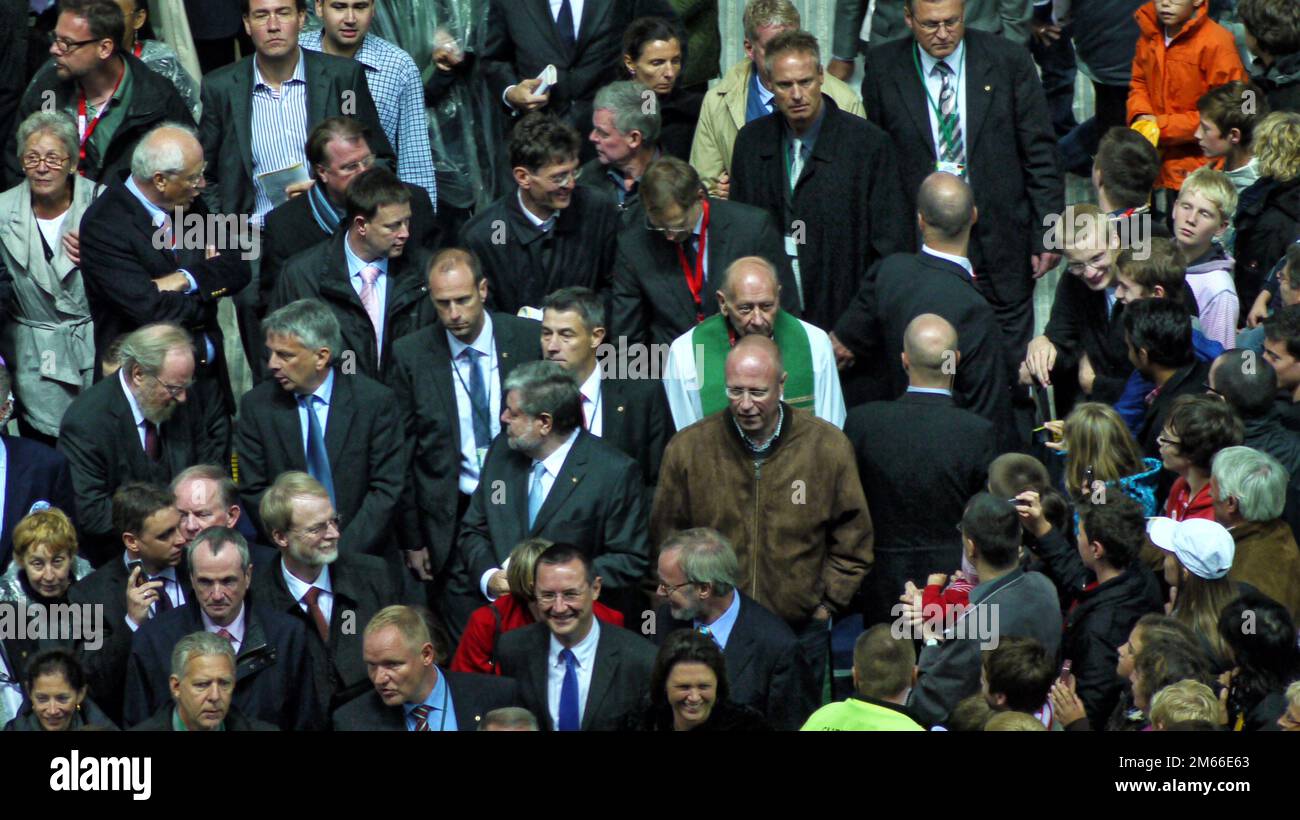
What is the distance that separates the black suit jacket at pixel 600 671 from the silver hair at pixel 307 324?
163 cm

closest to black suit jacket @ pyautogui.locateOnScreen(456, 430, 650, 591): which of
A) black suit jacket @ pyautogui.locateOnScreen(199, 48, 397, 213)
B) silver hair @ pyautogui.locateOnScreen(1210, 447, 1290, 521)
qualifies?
silver hair @ pyautogui.locateOnScreen(1210, 447, 1290, 521)

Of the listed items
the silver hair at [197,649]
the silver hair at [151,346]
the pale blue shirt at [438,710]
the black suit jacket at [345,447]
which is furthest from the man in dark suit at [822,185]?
the silver hair at [197,649]

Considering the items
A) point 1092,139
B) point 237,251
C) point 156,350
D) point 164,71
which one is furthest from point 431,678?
point 1092,139

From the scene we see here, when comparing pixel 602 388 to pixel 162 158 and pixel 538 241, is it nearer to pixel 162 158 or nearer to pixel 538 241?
pixel 538 241

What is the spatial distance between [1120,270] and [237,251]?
12.6ft

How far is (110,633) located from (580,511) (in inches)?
72.6

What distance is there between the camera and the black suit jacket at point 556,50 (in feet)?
37.2

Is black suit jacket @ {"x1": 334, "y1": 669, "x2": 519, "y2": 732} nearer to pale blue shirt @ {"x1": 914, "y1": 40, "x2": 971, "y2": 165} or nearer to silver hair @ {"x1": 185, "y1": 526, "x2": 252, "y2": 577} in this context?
silver hair @ {"x1": 185, "y1": 526, "x2": 252, "y2": 577}

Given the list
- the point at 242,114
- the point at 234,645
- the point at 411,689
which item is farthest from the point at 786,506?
the point at 242,114

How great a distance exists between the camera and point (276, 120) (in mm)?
10859

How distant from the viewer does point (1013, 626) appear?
26.8 feet

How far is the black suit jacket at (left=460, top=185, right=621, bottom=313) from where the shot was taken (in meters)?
10.2

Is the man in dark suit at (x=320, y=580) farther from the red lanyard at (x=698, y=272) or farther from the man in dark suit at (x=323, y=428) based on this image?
the red lanyard at (x=698, y=272)
